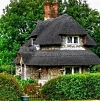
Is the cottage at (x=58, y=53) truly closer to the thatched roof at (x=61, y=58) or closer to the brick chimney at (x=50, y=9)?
the thatched roof at (x=61, y=58)

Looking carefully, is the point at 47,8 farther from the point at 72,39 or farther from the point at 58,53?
the point at 58,53

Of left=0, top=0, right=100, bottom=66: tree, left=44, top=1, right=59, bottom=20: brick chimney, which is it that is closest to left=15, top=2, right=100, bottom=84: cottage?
left=44, top=1, right=59, bottom=20: brick chimney

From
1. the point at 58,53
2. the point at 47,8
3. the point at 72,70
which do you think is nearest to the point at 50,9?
the point at 47,8

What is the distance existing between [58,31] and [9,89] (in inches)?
730

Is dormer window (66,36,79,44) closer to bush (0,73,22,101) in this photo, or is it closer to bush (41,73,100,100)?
bush (41,73,100,100)

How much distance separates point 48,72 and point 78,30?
5.23 meters

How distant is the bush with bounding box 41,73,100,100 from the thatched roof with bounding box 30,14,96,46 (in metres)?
13.3

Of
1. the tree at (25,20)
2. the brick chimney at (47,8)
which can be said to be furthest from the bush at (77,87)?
the tree at (25,20)

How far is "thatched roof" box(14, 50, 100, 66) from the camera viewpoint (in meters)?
41.9

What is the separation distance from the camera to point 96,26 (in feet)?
203

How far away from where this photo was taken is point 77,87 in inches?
1209

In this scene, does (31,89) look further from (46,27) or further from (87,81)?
(46,27)

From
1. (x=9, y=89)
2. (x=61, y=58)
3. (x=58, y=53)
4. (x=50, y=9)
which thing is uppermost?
(x=50, y=9)

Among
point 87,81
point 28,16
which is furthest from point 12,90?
point 28,16
